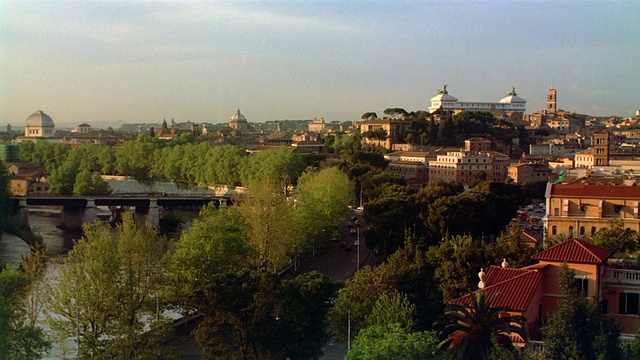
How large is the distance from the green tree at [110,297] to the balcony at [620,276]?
3814 millimetres

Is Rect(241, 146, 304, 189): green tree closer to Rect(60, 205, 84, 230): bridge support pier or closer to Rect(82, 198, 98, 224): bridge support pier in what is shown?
Rect(82, 198, 98, 224): bridge support pier

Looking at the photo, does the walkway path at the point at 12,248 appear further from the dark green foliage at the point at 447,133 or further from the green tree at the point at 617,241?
the dark green foliage at the point at 447,133

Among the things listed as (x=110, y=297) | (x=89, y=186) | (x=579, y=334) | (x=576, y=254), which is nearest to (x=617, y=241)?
(x=576, y=254)

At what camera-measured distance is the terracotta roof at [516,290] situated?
5.74m

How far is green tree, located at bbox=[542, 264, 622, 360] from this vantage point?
5.08 meters

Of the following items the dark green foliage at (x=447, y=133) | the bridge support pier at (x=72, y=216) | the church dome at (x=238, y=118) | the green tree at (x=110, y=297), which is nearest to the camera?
the green tree at (x=110, y=297)

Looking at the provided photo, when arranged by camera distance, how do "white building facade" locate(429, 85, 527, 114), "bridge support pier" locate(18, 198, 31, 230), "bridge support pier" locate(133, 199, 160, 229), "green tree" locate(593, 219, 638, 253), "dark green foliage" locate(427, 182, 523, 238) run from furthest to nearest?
"white building facade" locate(429, 85, 527, 114)
"bridge support pier" locate(133, 199, 160, 229)
"bridge support pier" locate(18, 198, 31, 230)
"dark green foliage" locate(427, 182, 523, 238)
"green tree" locate(593, 219, 638, 253)

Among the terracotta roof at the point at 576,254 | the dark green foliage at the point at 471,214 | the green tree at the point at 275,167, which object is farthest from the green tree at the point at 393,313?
the green tree at the point at 275,167

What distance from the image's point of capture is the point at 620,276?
6156 millimetres

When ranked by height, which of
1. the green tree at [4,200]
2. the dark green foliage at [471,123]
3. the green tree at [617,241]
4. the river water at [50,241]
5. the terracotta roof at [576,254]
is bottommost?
the river water at [50,241]

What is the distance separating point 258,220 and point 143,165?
24.9m

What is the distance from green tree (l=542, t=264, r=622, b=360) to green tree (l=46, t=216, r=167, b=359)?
3.52m

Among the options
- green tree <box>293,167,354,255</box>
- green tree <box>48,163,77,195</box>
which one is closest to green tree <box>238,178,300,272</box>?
green tree <box>293,167,354,255</box>

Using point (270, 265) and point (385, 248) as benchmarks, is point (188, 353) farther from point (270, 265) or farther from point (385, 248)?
point (385, 248)
